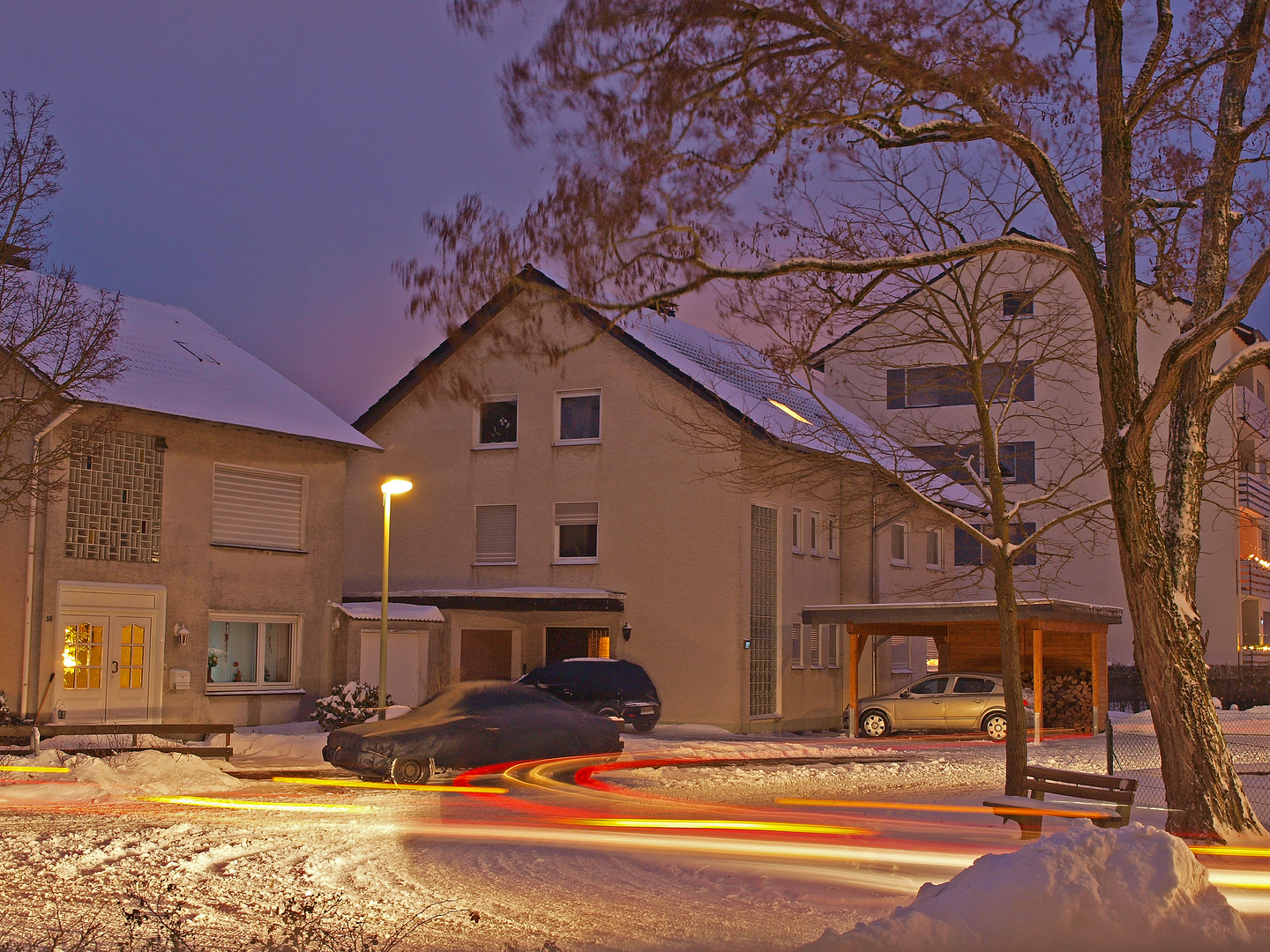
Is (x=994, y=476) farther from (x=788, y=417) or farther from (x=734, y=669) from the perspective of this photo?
(x=788, y=417)

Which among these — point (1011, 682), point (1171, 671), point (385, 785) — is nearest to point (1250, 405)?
point (1011, 682)

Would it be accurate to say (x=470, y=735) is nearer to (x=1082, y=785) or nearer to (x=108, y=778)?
(x=108, y=778)

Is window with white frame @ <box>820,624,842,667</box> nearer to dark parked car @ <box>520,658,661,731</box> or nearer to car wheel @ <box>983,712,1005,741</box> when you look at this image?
car wheel @ <box>983,712,1005,741</box>

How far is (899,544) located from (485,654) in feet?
42.2

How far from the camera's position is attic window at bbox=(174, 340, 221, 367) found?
29.7m

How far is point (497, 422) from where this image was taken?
35.1 metres

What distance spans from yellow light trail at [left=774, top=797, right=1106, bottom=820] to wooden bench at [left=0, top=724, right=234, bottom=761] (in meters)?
8.33

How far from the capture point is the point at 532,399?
34.4 m

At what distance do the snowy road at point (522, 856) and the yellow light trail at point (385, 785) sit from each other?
164 millimetres

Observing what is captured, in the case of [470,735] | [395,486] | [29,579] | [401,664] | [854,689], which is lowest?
[470,735]

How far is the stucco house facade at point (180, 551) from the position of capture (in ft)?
78.4

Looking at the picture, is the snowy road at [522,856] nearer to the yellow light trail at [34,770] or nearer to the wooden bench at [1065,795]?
the wooden bench at [1065,795]

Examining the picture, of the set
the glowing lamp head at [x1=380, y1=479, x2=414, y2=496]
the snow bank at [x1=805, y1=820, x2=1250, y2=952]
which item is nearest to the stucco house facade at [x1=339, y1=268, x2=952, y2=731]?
the glowing lamp head at [x1=380, y1=479, x2=414, y2=496]

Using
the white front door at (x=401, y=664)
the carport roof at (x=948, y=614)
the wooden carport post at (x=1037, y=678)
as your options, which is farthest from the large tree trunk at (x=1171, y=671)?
the white front door at (x=401, y=664)
